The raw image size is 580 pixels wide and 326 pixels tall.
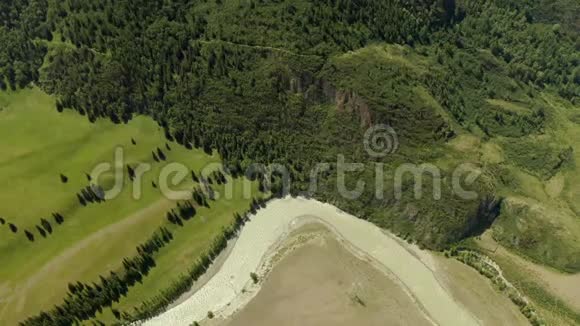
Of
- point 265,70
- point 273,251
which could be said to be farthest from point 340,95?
point 273,251

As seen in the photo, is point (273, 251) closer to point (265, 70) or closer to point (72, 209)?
point (265, 70)

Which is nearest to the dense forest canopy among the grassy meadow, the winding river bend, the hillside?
the hillside

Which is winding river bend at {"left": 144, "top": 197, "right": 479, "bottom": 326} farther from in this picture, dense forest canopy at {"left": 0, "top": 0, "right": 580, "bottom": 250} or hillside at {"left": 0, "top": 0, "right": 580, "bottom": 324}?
dense forest canopy at {"left": 0, "top": 0, "right": 580, "bottom": 250}

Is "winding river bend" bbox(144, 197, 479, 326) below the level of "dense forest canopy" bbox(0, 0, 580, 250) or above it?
below

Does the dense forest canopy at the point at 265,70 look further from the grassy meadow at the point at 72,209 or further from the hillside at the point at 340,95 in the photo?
the grassy meadow at the point at 72,209

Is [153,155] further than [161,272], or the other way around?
[153,155]

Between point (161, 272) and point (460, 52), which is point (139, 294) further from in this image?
point (460, 52)

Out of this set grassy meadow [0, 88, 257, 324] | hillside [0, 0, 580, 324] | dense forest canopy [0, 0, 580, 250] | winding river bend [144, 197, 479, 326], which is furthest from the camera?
dense forest canopy [0, 0, 580, 250]

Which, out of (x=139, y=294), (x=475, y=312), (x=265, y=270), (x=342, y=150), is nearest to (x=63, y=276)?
(x=139, y=294)
